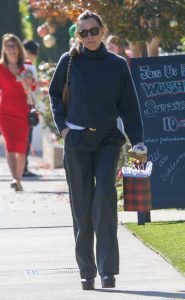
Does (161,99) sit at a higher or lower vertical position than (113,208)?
higher

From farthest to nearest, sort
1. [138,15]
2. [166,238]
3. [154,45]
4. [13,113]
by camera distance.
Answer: [13,113]
[154,45]
[138,15]
[166,238]

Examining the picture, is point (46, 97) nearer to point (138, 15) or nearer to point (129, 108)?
point (138, 15)

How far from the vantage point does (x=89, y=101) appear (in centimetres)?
693

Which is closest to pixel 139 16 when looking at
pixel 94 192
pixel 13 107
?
pixel 13 107

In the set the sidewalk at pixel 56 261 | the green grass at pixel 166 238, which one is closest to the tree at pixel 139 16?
the sidewalk at pixel 56 261

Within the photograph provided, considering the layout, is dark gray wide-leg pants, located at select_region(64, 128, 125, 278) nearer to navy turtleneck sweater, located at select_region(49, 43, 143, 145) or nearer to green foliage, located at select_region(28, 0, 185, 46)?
navy turtleneck sweater, located at select_region(49, 43, 143, 145)

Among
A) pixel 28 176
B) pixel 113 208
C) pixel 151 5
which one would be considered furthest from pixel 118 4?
pixel 113 208

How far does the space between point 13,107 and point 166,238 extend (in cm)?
503

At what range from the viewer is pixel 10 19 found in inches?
1430

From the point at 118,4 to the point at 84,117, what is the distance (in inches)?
196

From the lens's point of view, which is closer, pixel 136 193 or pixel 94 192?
pixel 94 192

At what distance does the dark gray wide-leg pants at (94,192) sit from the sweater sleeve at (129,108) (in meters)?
0.09

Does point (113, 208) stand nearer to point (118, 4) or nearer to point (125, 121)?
point (125, 121)

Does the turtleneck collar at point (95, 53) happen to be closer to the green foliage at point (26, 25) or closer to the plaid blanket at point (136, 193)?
the plaid blanket at point (136, 193)
